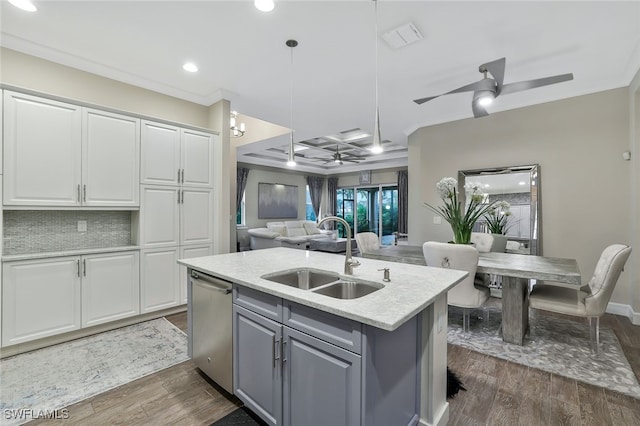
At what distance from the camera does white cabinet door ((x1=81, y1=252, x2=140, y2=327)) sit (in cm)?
275

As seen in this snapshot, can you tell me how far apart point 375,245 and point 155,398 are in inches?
116

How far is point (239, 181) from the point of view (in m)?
8.01

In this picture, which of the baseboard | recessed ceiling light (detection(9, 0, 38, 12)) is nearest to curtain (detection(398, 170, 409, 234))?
the baseboard

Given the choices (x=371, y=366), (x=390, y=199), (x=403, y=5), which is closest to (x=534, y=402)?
(x=371, y=366)

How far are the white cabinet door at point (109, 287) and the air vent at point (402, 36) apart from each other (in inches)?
132

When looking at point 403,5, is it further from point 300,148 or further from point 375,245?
point 300,148

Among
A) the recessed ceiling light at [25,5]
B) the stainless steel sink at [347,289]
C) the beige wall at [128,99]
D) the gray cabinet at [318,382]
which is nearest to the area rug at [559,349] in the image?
the stainless steel sink at [347,289]

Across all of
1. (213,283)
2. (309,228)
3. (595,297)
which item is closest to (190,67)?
(213,283)

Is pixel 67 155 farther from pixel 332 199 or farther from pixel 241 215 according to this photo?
pixel 332 199

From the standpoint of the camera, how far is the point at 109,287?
2883mm

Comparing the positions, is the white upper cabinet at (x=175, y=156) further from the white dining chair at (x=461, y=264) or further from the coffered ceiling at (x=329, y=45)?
the white dining chair at (x=461, y=264)

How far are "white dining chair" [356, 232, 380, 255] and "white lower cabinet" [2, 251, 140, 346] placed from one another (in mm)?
2643

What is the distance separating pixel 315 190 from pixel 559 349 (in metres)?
8.17

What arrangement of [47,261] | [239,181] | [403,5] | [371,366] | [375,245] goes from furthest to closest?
[239,181], [375,245], [47,261], [403,5], [371,366]
